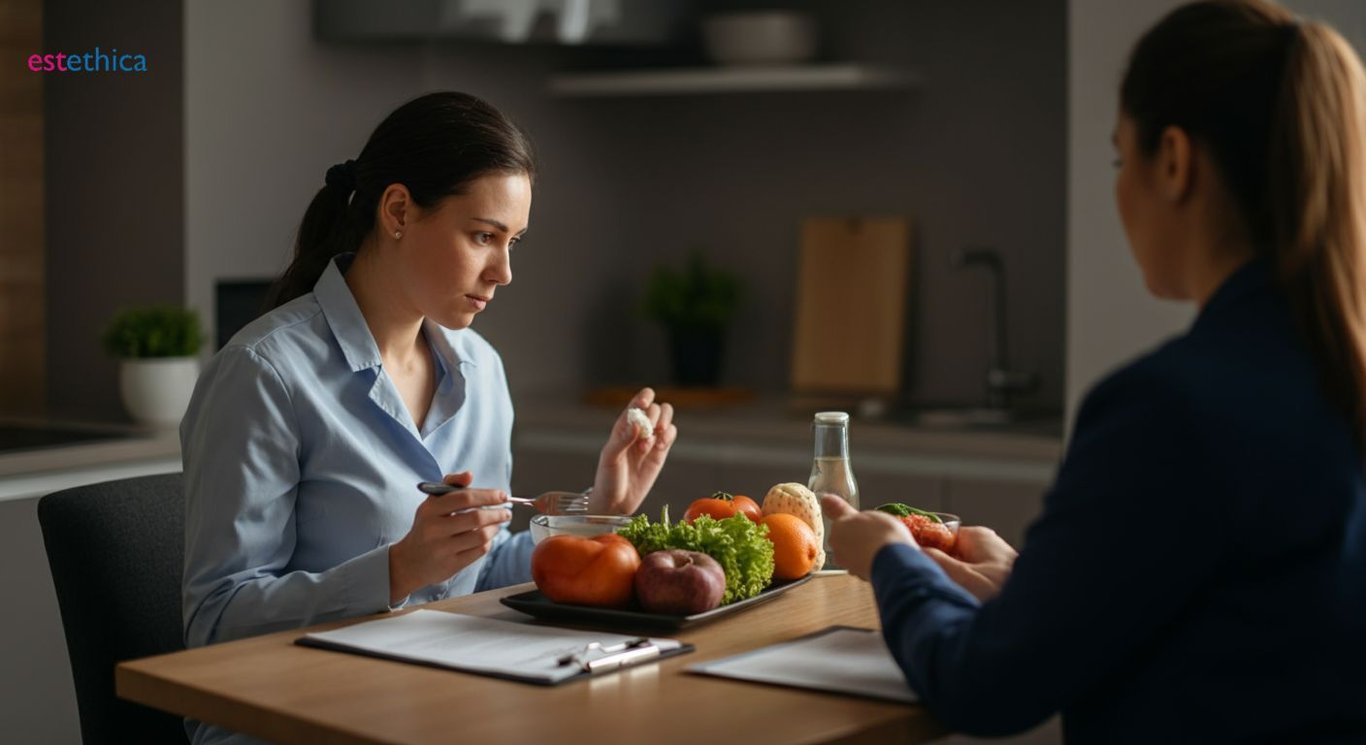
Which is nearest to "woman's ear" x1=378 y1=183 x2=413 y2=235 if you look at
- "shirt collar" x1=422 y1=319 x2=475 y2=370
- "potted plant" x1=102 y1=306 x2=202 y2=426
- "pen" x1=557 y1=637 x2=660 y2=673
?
"shirt collar" x1=422 y1=319 x2=475 y2=370

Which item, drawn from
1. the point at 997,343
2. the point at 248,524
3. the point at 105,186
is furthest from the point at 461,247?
the point at 997,343

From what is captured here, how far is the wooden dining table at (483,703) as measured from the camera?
53.1 inches

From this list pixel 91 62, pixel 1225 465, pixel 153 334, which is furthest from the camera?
pixel 91 62

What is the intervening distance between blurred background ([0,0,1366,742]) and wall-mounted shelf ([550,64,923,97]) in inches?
0.4

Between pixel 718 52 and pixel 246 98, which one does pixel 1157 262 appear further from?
pixel 718 52

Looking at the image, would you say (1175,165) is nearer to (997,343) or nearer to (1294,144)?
(1294,144)

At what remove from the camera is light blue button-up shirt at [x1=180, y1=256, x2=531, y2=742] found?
6.10 ft

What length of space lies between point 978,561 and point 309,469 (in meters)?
0.81

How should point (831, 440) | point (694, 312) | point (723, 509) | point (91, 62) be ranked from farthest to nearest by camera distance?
point (694, 312) < point (91, 62) < point (831, 440) < point (723, 509)

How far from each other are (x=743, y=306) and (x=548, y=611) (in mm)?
3013

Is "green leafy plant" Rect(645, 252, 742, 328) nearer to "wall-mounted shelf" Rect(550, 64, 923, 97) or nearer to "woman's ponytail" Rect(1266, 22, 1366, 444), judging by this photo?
"wall-mounted shelf" Rect(550, 64, 923, 97)

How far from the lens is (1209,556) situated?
1247 millimetres

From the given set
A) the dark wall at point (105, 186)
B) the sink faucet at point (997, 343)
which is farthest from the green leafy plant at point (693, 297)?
the dark wall at point (105, 186)

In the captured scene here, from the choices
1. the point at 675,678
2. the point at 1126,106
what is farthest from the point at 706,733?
the point at 1126,106
